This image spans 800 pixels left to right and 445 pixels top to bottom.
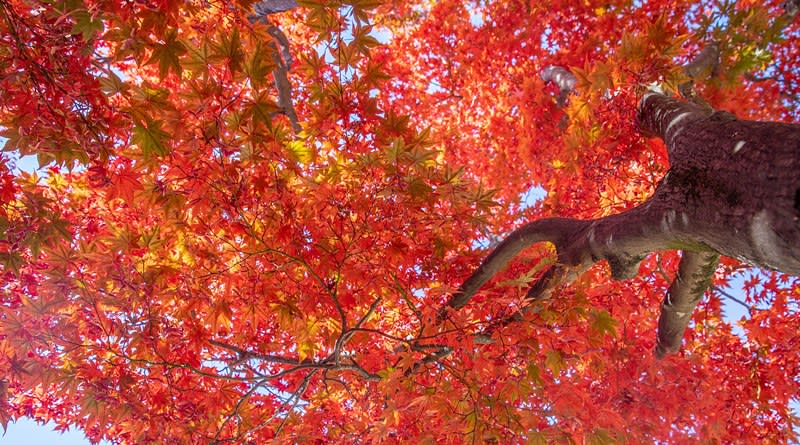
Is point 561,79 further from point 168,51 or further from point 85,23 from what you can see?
point 85,23

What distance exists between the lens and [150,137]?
74.8 inches

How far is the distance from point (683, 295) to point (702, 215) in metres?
1.75

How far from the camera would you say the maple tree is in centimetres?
183

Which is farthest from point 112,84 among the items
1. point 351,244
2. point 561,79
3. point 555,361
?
point 561,79

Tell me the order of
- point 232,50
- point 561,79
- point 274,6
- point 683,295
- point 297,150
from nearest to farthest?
point 232,50, point 297,150, point 683,295, point 274,6, point 561,79

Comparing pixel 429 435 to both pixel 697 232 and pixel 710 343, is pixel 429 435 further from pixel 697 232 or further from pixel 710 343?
pixel 710 343

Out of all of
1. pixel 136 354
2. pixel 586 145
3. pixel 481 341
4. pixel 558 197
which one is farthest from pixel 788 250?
pixel 558 197

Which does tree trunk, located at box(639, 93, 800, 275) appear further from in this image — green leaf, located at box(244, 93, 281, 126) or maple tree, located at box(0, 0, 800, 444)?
green leaf, located at box(244, 93, 281, 126)

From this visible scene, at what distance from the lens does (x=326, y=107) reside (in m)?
2.58

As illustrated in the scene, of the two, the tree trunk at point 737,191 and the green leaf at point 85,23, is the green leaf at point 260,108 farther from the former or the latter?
the tree trunk at point 737,191

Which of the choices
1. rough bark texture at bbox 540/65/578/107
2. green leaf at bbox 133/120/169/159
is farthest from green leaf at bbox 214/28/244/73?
rough bark texture at bbox 540/65/578/107

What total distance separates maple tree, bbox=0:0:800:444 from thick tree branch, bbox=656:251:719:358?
18 millimetres

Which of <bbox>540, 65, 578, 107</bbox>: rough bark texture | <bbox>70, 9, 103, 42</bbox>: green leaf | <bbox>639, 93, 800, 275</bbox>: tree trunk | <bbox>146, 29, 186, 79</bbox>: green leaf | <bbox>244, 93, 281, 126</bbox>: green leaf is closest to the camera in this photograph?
<bbox>639, 93, 800, 275</bbox>: tree trunk

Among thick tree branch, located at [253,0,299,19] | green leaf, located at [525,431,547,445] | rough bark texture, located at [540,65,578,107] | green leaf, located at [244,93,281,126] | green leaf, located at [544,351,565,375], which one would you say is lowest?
green leaf, located at [525,431,547,445]
